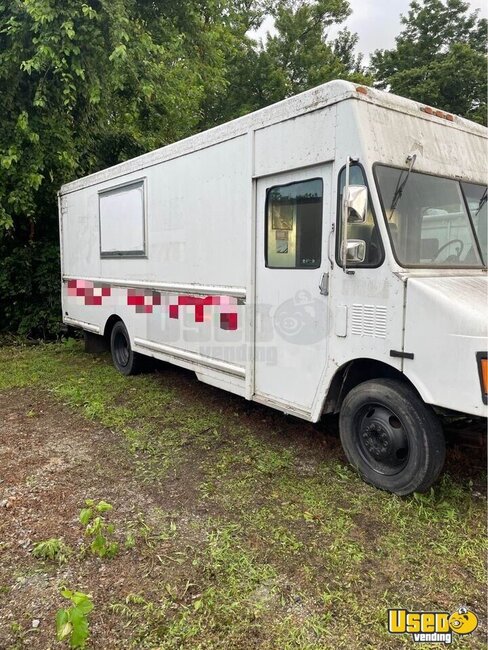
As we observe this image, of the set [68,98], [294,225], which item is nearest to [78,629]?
[294,225]

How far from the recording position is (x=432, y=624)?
7.22 ft

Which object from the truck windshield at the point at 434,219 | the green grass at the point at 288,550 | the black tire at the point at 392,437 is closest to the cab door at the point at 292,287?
the black tire at the point at 392,437

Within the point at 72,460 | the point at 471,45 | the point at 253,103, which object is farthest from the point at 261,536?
the point at 471,45

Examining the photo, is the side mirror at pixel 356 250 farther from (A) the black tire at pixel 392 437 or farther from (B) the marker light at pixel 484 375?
(B) the marker light at pixel 484 375

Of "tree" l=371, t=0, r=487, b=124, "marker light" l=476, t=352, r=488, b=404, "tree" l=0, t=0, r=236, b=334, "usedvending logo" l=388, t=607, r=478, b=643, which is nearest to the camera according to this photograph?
"usedvending logo" l=388, t=607, r=478, b=643

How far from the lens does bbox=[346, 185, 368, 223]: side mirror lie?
3.01 metres

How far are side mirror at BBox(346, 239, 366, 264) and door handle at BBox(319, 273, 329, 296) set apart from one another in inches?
12.0

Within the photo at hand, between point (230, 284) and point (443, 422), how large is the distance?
214 centimetres

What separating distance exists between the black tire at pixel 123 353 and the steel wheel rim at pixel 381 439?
3.68 m

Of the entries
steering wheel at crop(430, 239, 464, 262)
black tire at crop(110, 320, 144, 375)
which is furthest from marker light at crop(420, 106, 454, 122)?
black tire at crop(110, 320, 144, 375)

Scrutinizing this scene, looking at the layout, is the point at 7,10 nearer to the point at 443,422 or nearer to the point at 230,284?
the point at 230,284

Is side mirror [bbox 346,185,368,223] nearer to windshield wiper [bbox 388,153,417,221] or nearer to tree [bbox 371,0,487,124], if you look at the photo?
windshield wiper [bbox 388,153,417,221]

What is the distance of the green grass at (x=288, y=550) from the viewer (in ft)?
7.12

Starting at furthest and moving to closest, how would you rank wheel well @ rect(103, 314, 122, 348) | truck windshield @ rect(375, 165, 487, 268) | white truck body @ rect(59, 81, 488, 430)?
wheel well @ rect(103, 314, 122, 348) → truck windshield @ rect(375, 165, 487, 268) → white truck body @ rect(59, 81, 488, 430)
